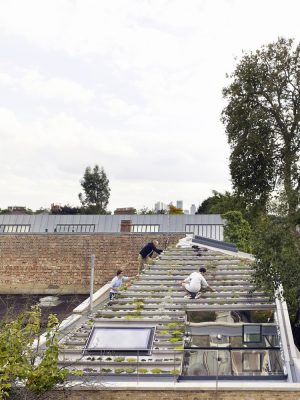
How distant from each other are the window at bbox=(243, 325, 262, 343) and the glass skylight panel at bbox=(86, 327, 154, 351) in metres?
2.37

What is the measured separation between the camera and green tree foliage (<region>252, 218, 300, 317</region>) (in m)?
13.2

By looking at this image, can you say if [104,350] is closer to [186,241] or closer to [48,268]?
[186,241]

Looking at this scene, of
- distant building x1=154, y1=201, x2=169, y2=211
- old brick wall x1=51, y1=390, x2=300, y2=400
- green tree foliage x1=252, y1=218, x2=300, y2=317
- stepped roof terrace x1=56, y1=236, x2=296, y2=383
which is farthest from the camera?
distant building x1=154, y1=201, x2=169, y2=211

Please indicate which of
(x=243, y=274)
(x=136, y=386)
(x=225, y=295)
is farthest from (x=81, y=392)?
(x=243, y=274)

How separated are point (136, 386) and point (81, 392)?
1.11m

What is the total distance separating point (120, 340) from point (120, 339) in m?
0.05

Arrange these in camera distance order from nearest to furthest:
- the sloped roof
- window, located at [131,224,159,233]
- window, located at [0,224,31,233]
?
1. the sloped roof
2. window, located at [131,224,159,233]
3. window, located at [0,224,31,233]

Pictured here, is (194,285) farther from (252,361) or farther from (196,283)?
(252,361)

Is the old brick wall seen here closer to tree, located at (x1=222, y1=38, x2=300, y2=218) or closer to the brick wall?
the brick wall

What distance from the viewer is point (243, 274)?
16938mm

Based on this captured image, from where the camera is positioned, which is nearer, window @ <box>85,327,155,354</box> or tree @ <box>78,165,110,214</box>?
Answer: window @ <box>85,327,155,354</box>

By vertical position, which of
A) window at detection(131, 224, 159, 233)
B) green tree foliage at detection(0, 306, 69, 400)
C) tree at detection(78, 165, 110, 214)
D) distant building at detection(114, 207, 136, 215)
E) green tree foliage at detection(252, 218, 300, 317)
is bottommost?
green tree foliage at detection(0, 306, 69, 400)

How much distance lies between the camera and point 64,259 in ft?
84.2

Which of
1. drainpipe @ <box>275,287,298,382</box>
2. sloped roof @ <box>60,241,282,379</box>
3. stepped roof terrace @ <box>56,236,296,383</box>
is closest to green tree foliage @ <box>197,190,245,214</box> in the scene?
sloped roof @ <box>60,241,282,379</box>
